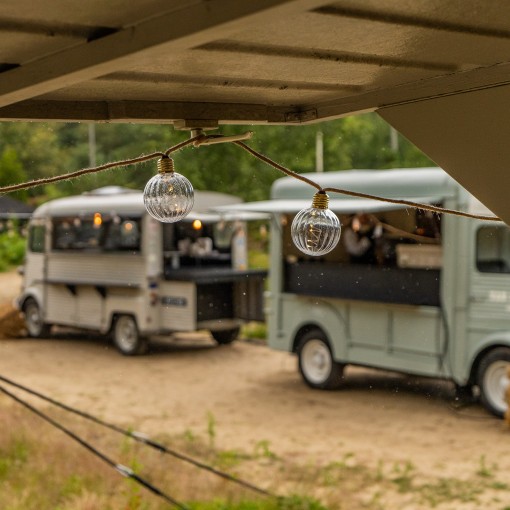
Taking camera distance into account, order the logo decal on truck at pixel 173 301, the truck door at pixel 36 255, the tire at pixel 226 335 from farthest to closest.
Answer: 1. the truck door at pixel 36 255
2. the tire at pixel 226 335
3. the logo decal on truck at pixel 173 301

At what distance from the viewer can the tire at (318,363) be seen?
9156 mm

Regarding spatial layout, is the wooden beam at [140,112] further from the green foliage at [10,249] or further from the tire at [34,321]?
the green foliage at [10,249]

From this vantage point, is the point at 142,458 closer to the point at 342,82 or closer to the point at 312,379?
the point at 312,379

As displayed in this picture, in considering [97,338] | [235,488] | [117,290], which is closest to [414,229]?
[235,488]

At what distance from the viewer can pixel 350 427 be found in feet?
27.0

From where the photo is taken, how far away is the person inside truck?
9125mm

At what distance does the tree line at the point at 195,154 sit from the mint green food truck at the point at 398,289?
21.5 ft

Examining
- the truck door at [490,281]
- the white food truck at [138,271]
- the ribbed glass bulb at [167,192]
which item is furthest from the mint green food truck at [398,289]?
the ribbed glass bulb at [167,192]

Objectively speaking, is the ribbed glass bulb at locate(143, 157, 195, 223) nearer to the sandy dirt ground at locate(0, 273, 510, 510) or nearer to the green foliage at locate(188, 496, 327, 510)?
the green foliage at locate(188, 496, 327, 510)

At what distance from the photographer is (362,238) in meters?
9.24

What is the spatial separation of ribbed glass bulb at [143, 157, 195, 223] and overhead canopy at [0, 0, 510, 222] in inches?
5.4

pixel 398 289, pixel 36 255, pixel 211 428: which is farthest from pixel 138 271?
pixel 398 289

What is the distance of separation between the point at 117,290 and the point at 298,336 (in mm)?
3411

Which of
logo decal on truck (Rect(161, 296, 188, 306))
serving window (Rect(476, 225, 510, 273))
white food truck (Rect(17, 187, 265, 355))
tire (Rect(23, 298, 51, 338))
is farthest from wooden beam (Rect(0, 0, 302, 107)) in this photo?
tire (Rect(23, 298, 51, 338))
